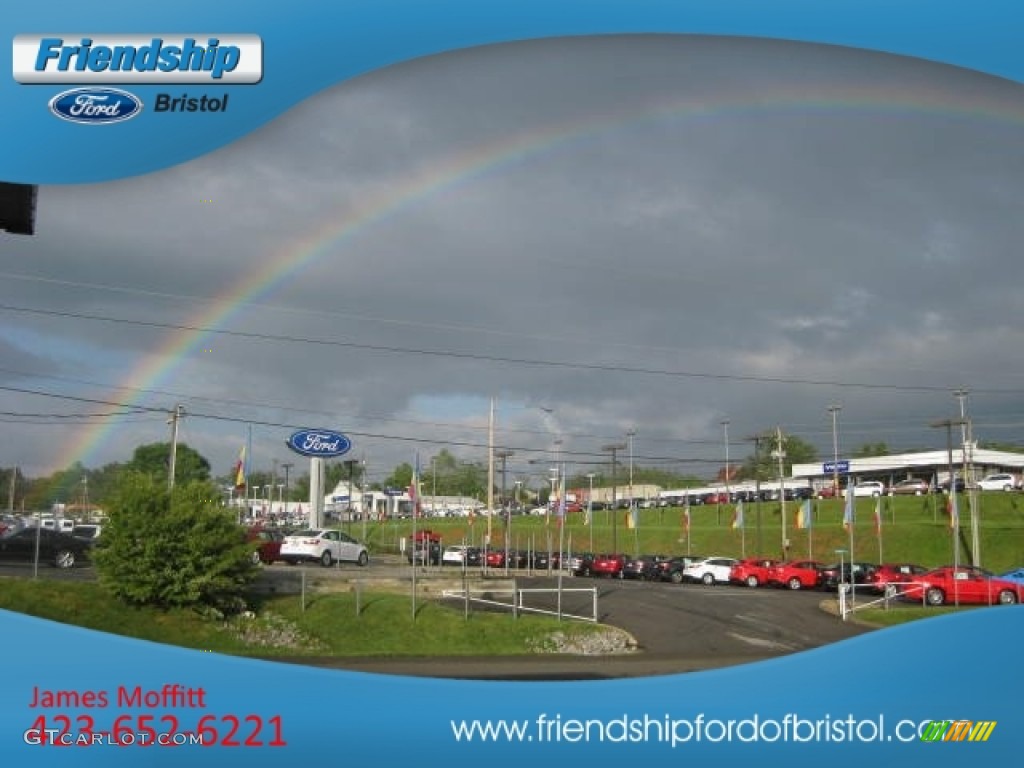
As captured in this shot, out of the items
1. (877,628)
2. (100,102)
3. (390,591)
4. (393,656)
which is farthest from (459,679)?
(100,102)

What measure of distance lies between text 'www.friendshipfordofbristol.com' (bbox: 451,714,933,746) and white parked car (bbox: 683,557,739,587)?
19.5 metres

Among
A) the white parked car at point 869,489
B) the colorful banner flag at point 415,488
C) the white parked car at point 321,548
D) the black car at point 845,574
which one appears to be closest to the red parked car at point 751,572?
the black car at point 845,574

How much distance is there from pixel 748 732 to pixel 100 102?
7.40 metres

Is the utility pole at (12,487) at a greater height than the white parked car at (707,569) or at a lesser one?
greater

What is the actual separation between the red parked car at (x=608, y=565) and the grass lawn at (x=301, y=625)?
19.1 metres

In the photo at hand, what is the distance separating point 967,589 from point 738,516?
1844cm

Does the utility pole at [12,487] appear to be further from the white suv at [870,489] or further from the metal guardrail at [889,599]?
the white suv at [870,489]

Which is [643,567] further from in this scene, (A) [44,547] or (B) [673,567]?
(A) [44,547]

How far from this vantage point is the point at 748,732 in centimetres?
775

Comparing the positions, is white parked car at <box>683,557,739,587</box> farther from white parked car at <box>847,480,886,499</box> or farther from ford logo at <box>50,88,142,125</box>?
ford logo at <box>50,88,142,125</box>

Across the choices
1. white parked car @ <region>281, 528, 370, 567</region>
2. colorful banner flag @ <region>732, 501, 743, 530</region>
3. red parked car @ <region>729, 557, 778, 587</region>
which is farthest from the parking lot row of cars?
white parked car @ <region>281, 528, 370, 567</region>

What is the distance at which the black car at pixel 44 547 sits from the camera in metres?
10.4

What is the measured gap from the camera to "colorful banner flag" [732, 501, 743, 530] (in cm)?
2841

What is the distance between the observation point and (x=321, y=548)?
755 inches
